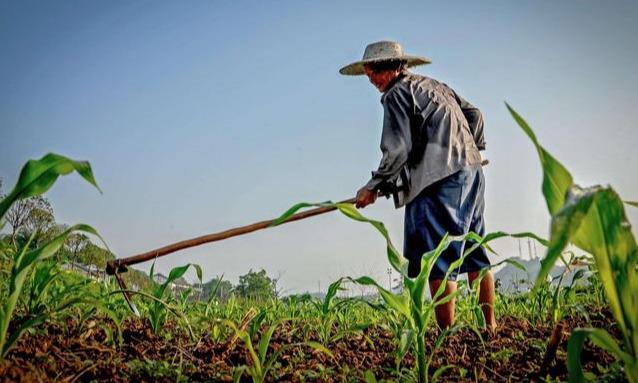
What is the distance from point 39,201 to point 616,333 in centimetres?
2680

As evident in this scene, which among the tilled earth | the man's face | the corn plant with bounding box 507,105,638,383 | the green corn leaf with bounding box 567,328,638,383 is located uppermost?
the man's face

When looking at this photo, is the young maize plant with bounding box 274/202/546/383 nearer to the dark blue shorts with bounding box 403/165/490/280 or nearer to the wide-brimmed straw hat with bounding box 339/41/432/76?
the dark blue shorts with bounding box 403/165/490/280

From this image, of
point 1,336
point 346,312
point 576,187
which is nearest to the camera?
point 576,187

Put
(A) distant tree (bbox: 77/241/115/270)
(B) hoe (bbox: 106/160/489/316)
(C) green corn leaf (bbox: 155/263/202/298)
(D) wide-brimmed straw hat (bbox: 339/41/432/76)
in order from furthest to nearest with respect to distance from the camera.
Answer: (A) distant tree (bbox: 77/241/115/270), (D) wide-brimmed straw hat (bbox: 339/41/432/76), (B) hoe (bbox: 106/160/489/316), (C) green corn leaf (bbox: 155/263/202/298)

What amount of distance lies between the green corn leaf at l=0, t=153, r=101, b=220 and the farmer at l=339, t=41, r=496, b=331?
2475mm

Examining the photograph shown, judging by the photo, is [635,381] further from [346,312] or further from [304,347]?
[346,312]

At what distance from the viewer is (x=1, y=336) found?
1668 millimetres

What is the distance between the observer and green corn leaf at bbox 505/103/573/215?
4.04 feet

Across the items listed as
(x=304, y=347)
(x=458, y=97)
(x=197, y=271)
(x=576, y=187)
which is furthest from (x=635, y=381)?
(x=458, y=97)

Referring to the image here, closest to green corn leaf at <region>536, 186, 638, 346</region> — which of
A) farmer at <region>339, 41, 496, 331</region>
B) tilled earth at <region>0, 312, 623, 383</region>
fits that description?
tilled earth at <region>0, 312, 623, 383</region>

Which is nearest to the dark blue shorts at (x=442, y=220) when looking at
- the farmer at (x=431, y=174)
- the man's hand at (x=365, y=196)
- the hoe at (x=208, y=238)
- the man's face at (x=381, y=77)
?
the farmer at (x=431, y=174)

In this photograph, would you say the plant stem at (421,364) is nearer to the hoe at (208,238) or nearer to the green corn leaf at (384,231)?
the green corn leaf at (384,231)

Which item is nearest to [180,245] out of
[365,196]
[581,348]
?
[365,196]

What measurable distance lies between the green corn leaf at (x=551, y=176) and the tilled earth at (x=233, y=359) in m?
1.00
